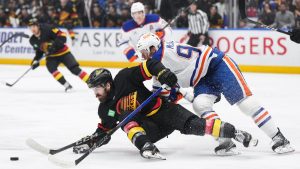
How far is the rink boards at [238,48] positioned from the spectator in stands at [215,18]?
18 centimetres

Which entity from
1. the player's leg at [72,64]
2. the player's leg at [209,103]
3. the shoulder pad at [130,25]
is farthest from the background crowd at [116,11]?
the player's leg at [209,103]

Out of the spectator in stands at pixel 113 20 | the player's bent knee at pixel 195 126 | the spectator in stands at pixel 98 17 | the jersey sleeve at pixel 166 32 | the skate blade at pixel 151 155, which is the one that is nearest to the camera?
the skate blade at pixel 151 155

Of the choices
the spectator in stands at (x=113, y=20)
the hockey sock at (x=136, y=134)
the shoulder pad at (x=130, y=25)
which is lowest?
the spectator in stands at (x=113, y=20)

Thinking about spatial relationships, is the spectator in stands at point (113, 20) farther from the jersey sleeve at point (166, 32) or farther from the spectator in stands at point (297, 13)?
the jersey sleeve at point (166, 32)

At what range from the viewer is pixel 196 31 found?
1208 cm

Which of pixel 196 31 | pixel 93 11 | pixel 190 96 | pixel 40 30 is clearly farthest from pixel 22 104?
pixel 93 11

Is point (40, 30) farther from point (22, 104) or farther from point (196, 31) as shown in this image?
point (196, 31)

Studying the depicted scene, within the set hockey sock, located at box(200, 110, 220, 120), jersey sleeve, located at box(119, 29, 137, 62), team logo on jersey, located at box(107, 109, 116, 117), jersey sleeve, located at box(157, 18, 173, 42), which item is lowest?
jersey sleeve, located at box(119, 29, 137, 62)

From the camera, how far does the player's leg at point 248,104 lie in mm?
4738

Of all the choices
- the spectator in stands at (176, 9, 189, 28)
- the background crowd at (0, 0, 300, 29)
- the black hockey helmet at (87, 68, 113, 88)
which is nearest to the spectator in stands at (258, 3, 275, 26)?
the background crowd at (0, 0, 300, 29)

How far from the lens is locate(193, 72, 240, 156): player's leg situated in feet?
15.6

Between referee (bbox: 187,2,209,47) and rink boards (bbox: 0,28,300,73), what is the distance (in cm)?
15

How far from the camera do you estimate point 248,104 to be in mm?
4766

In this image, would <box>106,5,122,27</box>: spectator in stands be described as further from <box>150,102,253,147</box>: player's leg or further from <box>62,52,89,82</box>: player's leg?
<box>150,102,253,147</box>: player's leg
